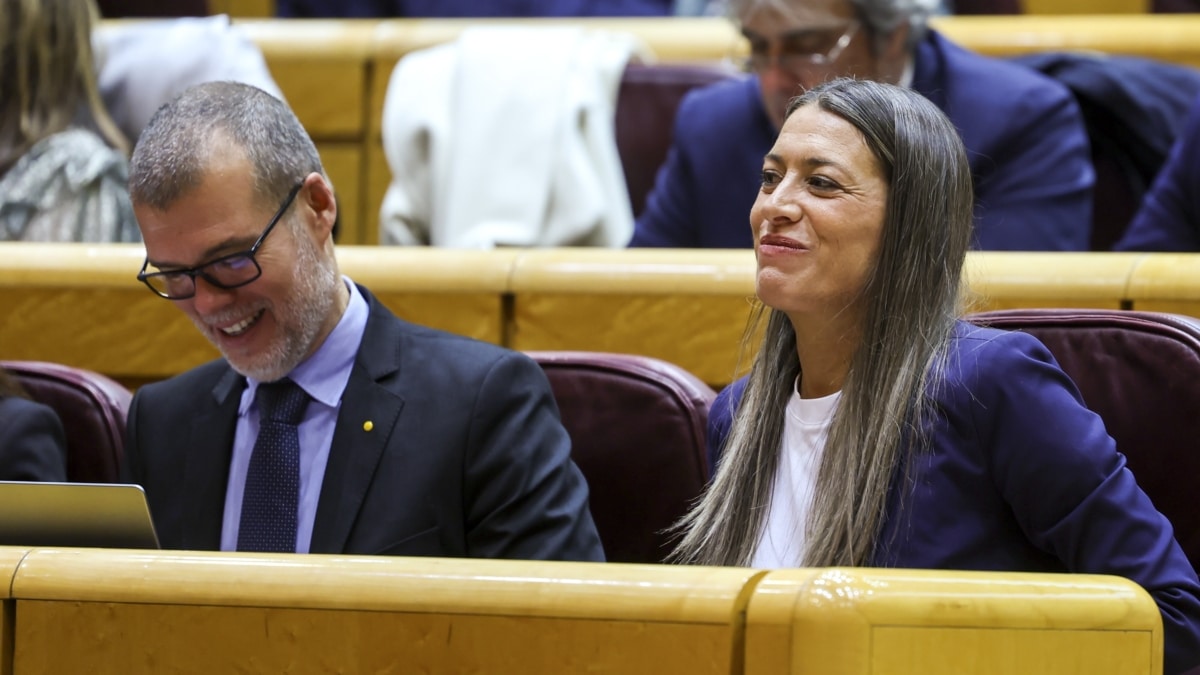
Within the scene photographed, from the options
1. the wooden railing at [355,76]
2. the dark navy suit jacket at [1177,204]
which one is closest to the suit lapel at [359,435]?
the dark navy suit jacket at [1177,204]

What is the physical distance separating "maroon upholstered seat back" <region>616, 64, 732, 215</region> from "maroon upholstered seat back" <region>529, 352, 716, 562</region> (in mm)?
621

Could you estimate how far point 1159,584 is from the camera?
0.69 meters

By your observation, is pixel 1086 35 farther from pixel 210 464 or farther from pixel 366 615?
pixel 366 615

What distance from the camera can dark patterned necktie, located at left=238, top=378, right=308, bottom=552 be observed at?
91cm

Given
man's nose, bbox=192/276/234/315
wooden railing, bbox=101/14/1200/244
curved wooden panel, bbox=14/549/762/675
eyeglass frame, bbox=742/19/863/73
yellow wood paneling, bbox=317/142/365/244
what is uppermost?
curved wooden panel, bbox=14/549/762/675

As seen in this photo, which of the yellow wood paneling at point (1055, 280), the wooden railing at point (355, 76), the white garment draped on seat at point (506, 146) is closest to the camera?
the yellow wood paneling at point (1055, 280)

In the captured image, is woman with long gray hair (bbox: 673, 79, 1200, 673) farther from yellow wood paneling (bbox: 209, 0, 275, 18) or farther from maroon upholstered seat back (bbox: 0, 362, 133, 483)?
yellow wood paneling (bbox: 209, 0, 275, 18)

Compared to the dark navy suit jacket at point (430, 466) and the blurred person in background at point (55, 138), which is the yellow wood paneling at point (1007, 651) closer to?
the dark navy suit jacket at point (430, 466)

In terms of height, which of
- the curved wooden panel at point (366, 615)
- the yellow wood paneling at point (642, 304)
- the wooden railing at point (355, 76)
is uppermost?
the curved wooden panel at point (366, 615)

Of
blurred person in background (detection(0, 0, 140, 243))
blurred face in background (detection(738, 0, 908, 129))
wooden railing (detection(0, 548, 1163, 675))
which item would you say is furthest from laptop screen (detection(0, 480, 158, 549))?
blurred face in background (detection(738, 0, 908, 129))

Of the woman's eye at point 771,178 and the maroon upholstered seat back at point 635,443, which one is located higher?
the woman's eye at point 771,178

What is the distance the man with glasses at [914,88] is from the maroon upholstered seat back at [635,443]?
1.39 ft

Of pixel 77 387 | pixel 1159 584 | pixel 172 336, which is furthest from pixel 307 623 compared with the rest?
pixel 172 336

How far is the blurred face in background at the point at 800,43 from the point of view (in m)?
1.34
